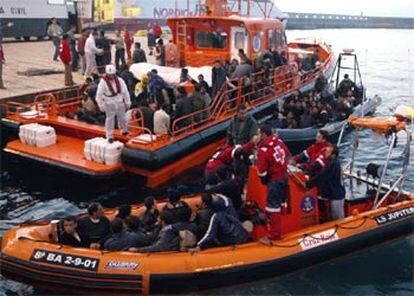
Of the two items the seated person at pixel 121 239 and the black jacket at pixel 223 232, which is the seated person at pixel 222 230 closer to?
the black jacket at pixel 223 232

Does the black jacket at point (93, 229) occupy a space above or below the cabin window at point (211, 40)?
below

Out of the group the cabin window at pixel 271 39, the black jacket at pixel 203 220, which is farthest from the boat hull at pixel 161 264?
the cabin window at pixel 271 39

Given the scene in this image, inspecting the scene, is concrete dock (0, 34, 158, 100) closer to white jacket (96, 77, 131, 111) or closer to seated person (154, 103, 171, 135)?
white jacket (96, 77, 131, 111)

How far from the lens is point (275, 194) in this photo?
6.83 meters

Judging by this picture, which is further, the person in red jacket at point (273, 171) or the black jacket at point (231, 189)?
the black jacket at point (231, 189)

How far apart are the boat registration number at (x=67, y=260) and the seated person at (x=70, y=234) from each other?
1.32 ft

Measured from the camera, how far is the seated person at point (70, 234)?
6867 mm

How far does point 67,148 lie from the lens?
34.6ft

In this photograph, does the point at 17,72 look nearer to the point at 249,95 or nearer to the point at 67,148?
the point at 67,148

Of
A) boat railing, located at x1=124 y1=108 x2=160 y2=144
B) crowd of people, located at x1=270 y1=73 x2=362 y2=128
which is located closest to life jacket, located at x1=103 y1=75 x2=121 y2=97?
boat railing, located at x1=124 y1=108 x2=160 y2=144

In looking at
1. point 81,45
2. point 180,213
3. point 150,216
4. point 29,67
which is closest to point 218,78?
point 150,216

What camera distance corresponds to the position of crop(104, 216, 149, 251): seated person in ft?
21.8

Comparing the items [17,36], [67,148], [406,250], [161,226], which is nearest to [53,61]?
[17,36]

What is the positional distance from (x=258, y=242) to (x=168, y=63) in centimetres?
897
